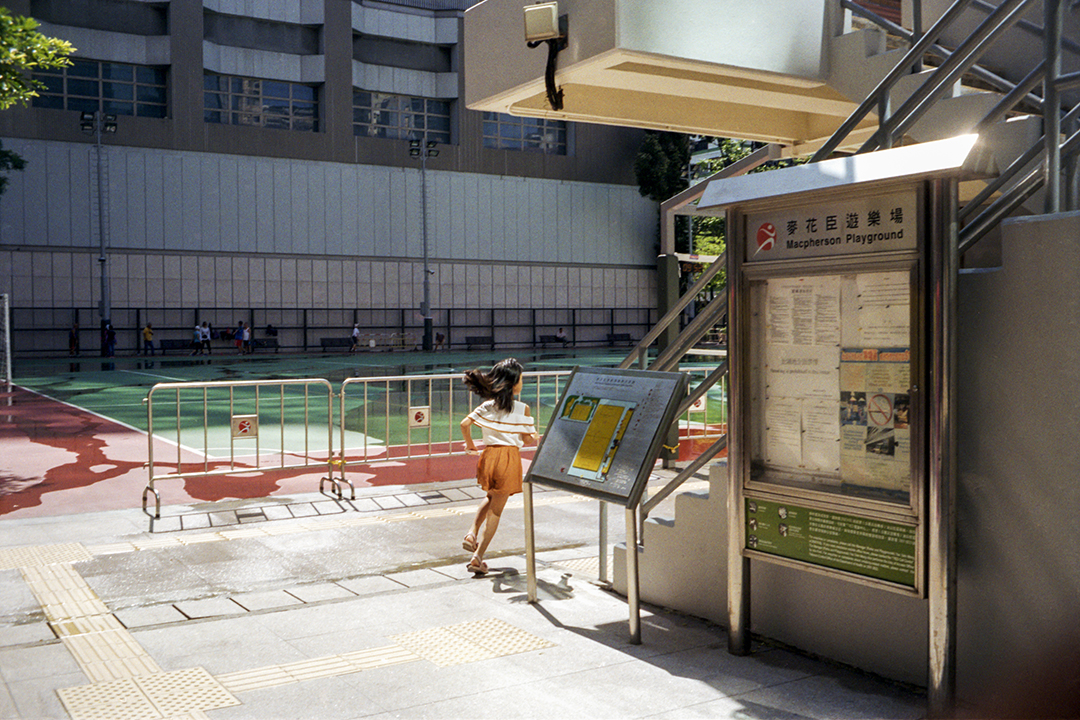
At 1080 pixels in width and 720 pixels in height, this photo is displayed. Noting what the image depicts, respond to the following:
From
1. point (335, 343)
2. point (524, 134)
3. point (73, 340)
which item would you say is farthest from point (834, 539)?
point (524, 134)

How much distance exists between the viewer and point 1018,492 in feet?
14.1

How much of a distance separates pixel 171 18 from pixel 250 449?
120 ft

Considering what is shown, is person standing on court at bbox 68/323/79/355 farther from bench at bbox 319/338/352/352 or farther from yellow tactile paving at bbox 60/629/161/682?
yellow tactile paving at bbox 60/629/161/682

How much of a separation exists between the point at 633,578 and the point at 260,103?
1827 inches

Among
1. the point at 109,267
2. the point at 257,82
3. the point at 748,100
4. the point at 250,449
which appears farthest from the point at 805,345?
the point at 257,82

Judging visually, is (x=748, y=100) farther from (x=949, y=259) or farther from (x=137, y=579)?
(x=137, y=579)

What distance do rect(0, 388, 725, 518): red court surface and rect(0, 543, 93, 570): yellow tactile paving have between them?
64.7 inches

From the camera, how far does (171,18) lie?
44.2 metres

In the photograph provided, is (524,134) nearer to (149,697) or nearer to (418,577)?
(418,577)

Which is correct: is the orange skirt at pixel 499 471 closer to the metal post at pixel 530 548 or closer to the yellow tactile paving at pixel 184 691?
the metal post at pixel 530 548

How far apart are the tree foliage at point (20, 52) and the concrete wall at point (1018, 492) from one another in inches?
386

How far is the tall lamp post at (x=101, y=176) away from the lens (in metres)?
41.0

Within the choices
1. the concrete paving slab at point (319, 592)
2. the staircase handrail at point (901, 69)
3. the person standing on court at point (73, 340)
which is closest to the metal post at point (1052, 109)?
the staircase handrail at point (901, 69)

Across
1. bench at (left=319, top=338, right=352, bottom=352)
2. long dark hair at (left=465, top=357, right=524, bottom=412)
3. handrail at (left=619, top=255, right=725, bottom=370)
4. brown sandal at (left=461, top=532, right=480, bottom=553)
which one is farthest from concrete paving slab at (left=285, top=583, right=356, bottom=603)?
Result: bench at (left=319, top=338, right=352, bottom=352)
